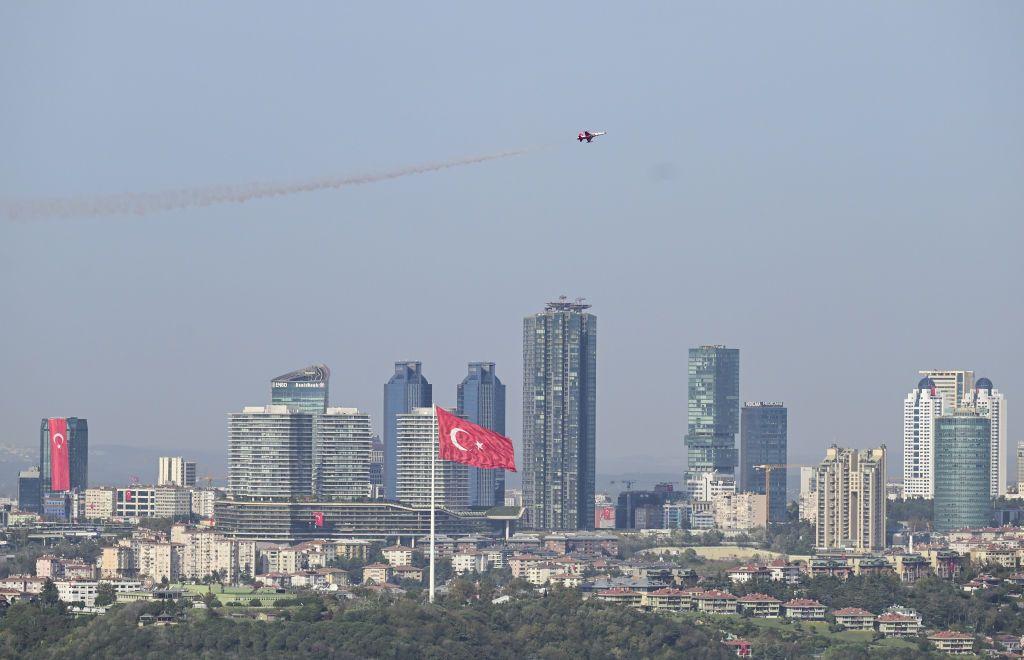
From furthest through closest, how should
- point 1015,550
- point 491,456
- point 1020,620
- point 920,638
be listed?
1. point 1015,550
2. point 1020,620
3. point 920,638
4. point 491,456

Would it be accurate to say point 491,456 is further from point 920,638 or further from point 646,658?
point 920,638

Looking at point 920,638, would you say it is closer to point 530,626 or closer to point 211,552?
point 530,626

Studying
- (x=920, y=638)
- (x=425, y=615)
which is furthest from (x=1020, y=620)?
(x=425, y=615)

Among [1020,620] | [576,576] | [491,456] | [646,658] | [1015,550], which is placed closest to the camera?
[491,456]

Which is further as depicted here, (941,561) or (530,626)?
(941,561)

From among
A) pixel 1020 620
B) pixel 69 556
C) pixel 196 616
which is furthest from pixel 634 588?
pixel 69 556

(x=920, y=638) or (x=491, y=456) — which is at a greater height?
(x=491, y=456)
